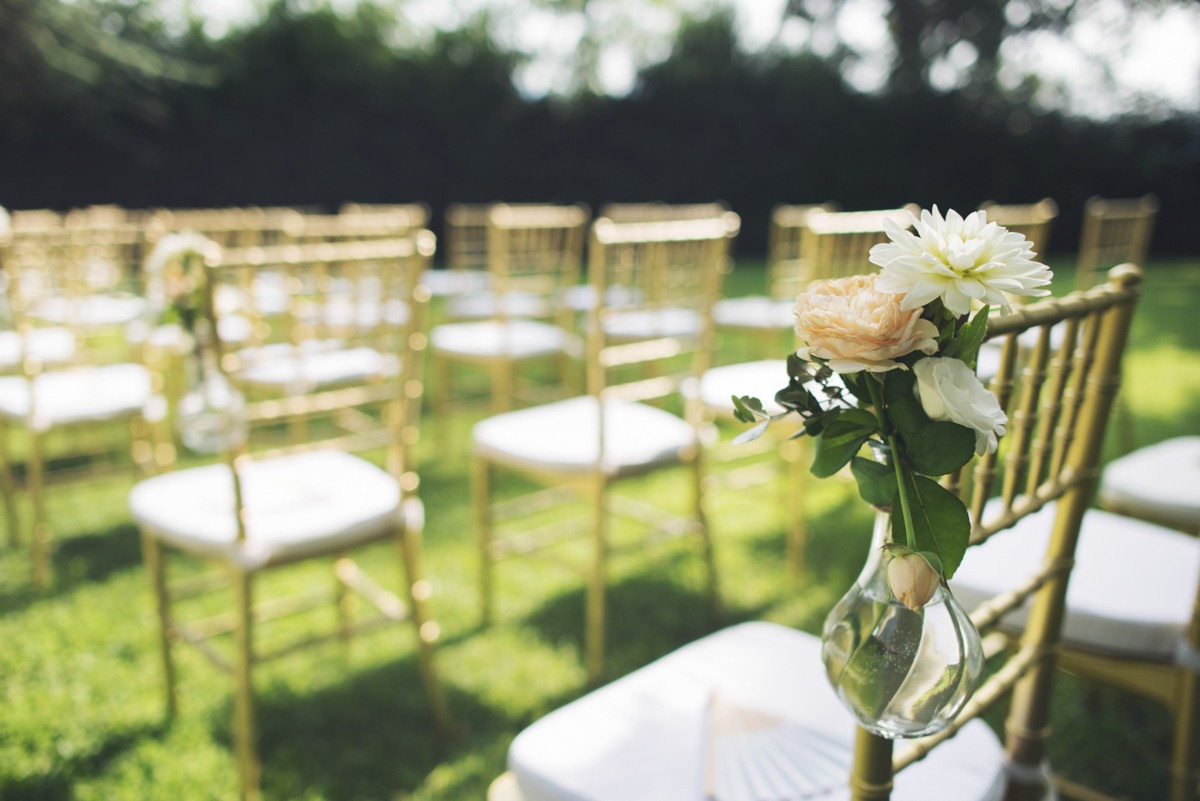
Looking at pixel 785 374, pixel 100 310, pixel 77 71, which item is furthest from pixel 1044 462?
pixel 77 71

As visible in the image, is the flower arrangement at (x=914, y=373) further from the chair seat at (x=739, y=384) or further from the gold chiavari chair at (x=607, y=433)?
the chair seat at (x=739, y=384)

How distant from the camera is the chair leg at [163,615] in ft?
5.86

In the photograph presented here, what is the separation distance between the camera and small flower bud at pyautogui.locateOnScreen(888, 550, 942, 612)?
25.5 inches

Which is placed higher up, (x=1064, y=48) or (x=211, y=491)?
(x=1064, y=48)

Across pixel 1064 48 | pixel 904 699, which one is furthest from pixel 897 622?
pixel 1064 48

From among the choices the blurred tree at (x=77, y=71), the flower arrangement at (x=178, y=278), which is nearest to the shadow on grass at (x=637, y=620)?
the flower arrangement at (x=178, y=278)

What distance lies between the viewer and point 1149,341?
19.7 ft

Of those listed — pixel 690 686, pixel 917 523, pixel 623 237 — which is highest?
pixel 623 237

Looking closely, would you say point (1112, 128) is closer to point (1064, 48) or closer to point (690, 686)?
point (1064, 48)

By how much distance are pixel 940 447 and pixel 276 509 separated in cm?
134

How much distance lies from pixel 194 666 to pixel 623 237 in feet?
4.77

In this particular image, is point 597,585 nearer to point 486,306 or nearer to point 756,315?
point 756,315

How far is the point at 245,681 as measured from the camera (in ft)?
5.04

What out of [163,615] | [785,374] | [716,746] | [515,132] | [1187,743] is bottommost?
[163,615]
